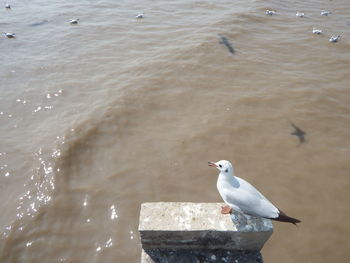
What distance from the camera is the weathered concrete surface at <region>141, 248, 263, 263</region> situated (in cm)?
329

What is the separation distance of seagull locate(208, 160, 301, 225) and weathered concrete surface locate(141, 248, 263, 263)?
19.8 inches

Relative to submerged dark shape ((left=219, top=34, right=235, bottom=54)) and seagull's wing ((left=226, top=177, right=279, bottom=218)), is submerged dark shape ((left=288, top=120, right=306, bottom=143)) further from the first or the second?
submerged dark shape ((left=219, top=34, right=235, bottom=54))

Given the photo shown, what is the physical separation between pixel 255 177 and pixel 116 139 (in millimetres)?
3466

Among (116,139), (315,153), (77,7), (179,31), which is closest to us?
(315,153)

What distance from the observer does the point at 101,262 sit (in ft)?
15.2

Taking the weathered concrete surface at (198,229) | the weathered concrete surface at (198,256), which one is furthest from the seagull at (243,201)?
the weathered concrete surface at (198,256)

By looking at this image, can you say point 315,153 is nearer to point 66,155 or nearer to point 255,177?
point 255,177

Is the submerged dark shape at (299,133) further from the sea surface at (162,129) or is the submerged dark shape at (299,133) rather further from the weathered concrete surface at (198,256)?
the weathered concrete surface at (198,256)

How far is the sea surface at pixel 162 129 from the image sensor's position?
505 cm

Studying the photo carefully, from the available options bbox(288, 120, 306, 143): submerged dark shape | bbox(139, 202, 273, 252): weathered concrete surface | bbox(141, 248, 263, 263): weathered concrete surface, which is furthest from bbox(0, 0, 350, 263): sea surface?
bbox(139, 202, 273, 252): weathered concrete surface

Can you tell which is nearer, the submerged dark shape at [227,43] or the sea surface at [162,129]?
the sea surface at [162,129]

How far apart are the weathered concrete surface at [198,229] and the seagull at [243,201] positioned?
4.1 inches

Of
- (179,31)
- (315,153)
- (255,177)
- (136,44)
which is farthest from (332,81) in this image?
(136,44)

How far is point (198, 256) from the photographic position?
10.9 ft
